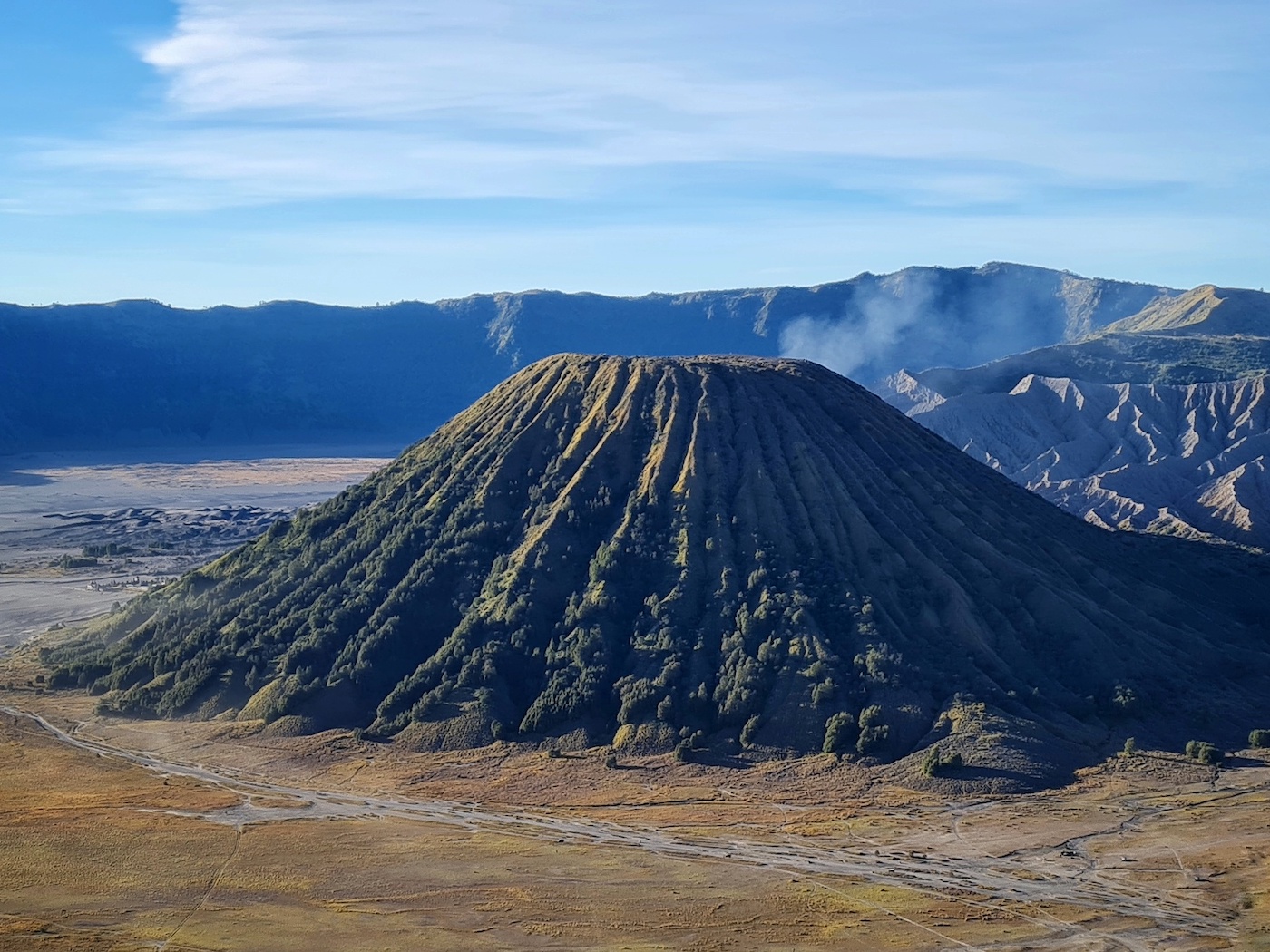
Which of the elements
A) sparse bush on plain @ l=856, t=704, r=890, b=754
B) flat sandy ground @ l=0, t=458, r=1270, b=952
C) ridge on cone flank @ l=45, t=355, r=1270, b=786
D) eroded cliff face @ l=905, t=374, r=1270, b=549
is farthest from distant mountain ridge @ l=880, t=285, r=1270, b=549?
flat sandy ground @ l=0, t=458, r=1270, b=952

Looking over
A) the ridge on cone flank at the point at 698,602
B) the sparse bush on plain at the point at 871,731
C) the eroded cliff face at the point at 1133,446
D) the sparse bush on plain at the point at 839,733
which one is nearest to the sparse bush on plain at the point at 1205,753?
the ridge on cone flank at the point at 698,602

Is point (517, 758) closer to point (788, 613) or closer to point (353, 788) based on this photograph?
point (353, 788)

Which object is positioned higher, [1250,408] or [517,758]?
Result: [1250,408]

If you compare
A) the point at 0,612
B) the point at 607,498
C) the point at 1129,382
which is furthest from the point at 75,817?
the point at 1129,382

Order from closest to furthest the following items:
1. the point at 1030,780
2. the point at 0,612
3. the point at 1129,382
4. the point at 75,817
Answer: the point at 75,817, the point at 1030,780, the point at 0,612, the point at 1129,382

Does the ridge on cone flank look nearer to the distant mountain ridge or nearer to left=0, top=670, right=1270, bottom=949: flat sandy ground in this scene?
left=0, top=670, right=1270, bottom=949: flat sandy ground

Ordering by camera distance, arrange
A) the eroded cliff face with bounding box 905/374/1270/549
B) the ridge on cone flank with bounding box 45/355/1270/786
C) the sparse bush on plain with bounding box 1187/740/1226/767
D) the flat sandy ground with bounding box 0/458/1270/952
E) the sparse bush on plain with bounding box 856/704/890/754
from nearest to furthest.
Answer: the flat sandy ground with bounding box 0/458/1270/952
the sparse bush on plain with bounding box 1187/740/1226/767
the sparse bush on plain with bounding box 856/704/890/754
the ridge on cone flank with bounding box 45/355/1270/786
the eroded cliff face with bounding box 905/374/1270/549

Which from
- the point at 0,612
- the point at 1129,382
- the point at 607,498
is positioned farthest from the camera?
the point at 1129,382

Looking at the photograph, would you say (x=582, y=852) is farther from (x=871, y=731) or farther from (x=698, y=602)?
(x=698, y=602)
